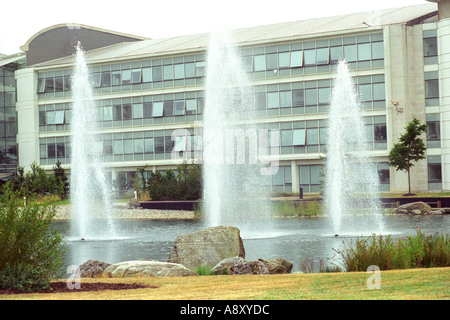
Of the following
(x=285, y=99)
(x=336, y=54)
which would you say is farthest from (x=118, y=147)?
(x=336, y=54)

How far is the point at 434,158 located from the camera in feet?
177

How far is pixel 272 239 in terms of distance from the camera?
2570 centimetres

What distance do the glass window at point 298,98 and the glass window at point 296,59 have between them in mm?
1988

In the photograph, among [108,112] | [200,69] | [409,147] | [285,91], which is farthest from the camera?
[108,112]

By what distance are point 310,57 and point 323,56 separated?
1090 mm

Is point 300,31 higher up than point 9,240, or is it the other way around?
point 300,31

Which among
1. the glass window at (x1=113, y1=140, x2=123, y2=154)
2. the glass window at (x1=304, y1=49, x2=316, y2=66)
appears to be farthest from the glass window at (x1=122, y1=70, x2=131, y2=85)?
the glass window at (x1=304, y1=49, x2=316, y2=66)

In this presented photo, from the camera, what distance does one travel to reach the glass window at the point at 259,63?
59.2 meters

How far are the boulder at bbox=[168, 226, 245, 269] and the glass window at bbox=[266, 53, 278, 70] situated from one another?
42180mm

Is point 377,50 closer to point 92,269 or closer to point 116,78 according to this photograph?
point 116,78
